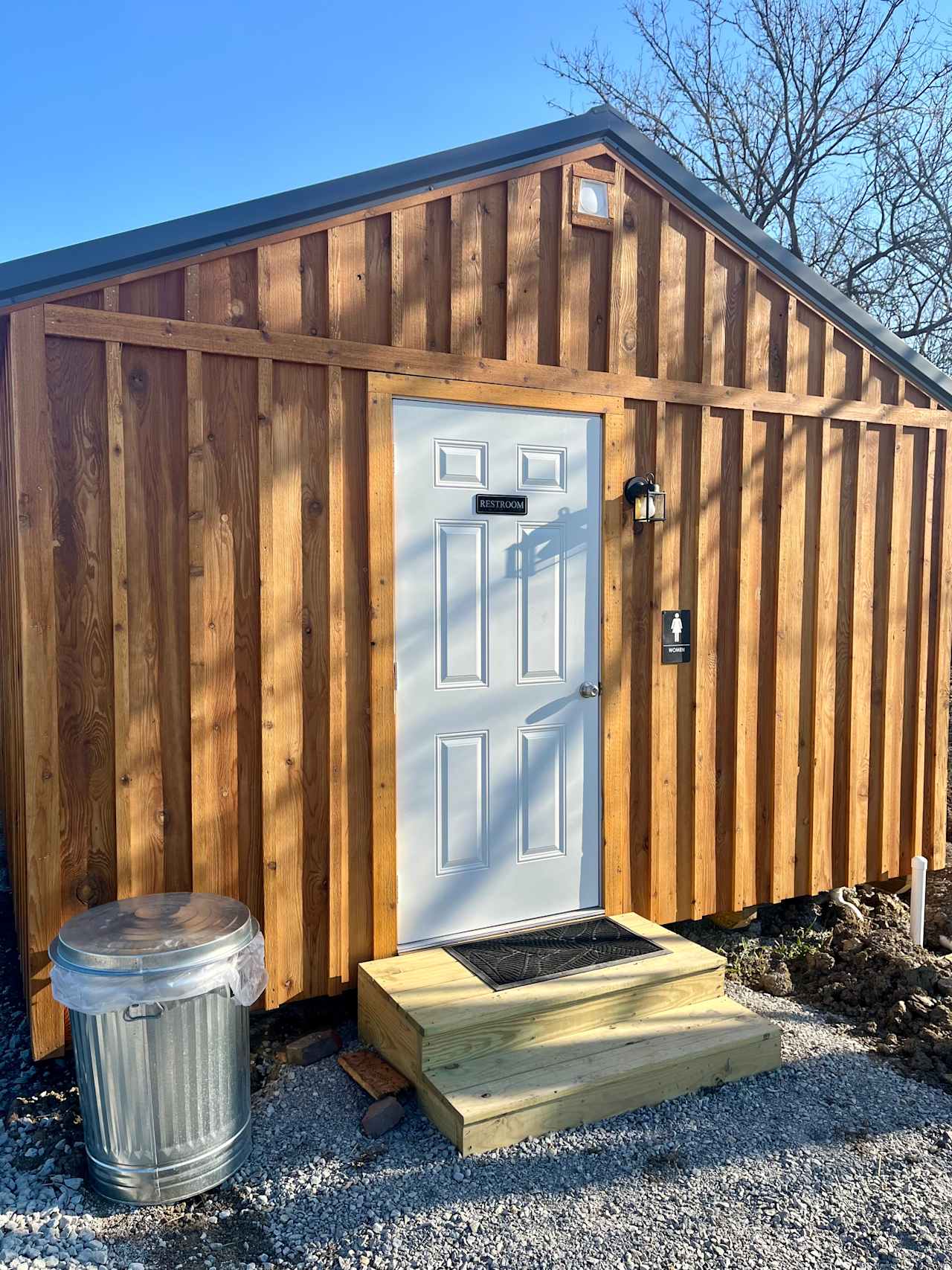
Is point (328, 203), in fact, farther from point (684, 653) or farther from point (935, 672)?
point (935, 672)

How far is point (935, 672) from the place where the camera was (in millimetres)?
5219

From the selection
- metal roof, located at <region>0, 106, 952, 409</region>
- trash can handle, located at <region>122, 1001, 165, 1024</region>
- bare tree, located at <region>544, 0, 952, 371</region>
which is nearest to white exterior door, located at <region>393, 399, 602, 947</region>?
metal roof, located at <region>0, 106, 952, 409</region>

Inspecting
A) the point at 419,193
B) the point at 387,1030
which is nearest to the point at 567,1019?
the point at 387,1030

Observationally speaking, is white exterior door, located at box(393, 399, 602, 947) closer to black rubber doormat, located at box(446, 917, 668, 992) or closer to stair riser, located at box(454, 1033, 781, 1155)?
black rubber doormat, located at box(446, 917, 668, 992)

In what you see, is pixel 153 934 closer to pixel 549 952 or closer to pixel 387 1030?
pixel 387 1030

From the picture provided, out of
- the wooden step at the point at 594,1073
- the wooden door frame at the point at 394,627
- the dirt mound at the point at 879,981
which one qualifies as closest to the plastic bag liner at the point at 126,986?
the wooden step at the point at 594,1073

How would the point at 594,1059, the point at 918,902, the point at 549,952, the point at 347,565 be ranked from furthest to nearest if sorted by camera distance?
the point at 918,902 → the point at 549,952 → the point at 347,565 → the point at 594,1059

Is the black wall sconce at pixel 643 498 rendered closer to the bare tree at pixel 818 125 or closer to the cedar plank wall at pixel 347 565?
the cedar plank wall at pixel 347 565

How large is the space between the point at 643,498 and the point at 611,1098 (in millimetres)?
2450

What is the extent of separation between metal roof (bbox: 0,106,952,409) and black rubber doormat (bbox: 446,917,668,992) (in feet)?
9.40

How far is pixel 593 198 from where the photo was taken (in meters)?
3.94

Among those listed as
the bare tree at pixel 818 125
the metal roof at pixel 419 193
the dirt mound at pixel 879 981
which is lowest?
the dirt mound at pixel 879 981

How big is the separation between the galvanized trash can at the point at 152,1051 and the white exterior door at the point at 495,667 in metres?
1.07

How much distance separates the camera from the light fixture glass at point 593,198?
3.90m
